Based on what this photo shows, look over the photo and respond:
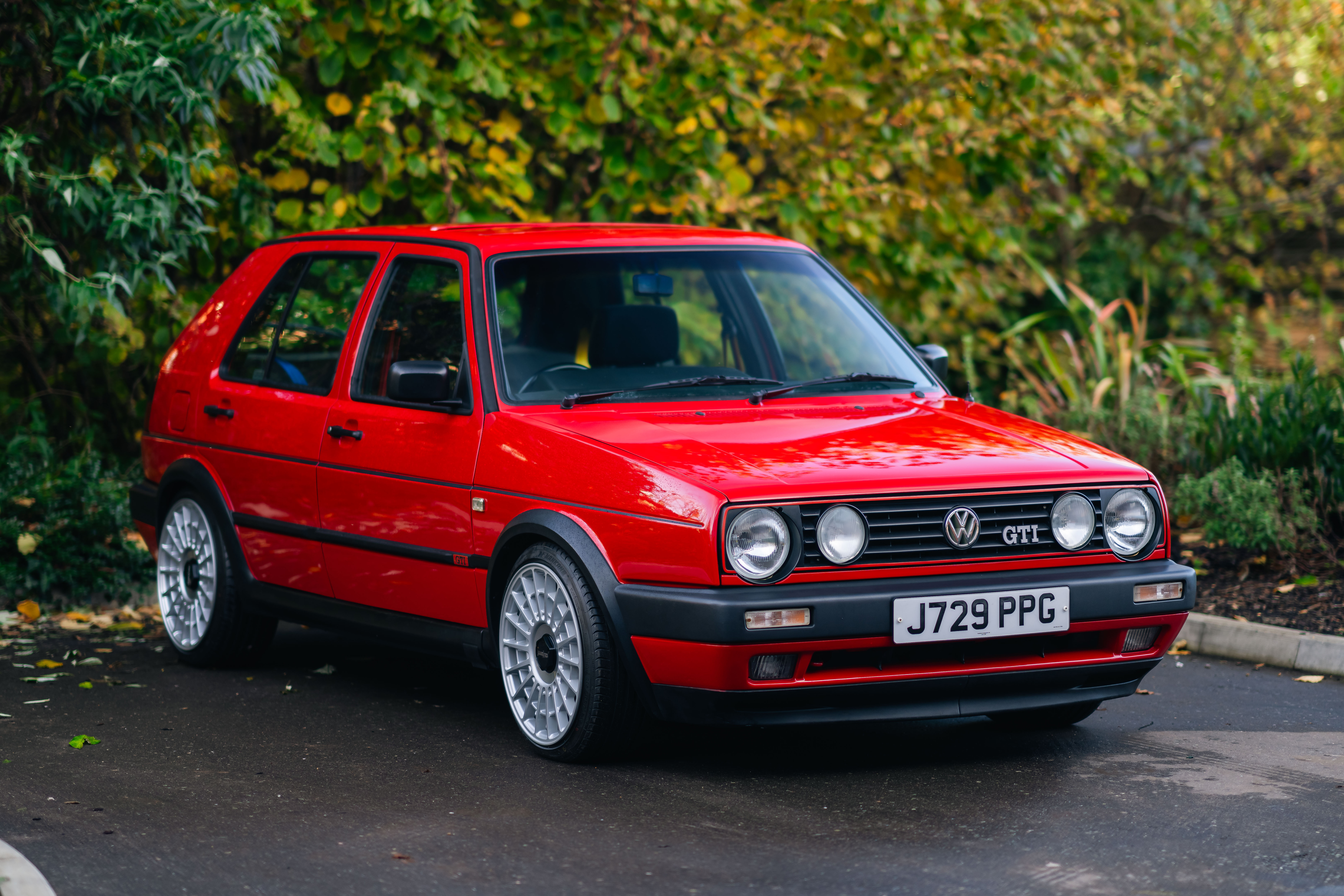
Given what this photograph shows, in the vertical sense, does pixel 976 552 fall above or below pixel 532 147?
below

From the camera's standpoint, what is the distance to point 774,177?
41.4 feet

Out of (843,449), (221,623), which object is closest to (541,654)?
(843,449)

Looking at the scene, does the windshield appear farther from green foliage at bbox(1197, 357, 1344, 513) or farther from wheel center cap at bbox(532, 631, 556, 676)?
green foliage at bbox(1197, 357, 1344, 513)

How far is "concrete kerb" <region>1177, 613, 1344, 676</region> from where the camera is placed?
6934 mm

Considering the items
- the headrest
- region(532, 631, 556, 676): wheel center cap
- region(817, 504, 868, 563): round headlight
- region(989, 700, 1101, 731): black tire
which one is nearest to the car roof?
the headrest

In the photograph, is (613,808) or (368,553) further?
(368,553)

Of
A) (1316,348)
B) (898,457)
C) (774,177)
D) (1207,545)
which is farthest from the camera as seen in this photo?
(1316,348)

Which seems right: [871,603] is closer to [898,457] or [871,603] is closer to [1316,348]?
[898,457]

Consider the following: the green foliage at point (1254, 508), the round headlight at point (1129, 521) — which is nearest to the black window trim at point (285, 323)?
the round headlight at point (1129, 521)

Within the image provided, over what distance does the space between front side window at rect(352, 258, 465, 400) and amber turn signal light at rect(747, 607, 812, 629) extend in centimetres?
169

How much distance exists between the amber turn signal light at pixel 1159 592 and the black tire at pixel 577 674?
1554 mm

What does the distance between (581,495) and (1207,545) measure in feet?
15.9

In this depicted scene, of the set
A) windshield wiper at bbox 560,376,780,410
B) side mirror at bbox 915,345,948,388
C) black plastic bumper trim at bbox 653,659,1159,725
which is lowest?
black plastic bumper trim at bbox 653,659,1159,725

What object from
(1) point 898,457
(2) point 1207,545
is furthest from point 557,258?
(2) point 1207,545
